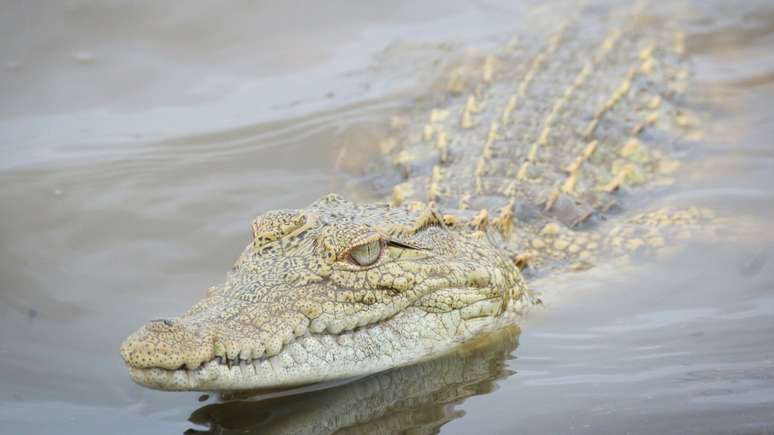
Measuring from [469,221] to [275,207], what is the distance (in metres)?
1.92

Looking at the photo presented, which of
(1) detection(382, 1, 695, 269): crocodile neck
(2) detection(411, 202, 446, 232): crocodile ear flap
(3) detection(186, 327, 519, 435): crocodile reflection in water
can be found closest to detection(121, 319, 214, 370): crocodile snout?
(3) detection(186, 327, 519, 435): crocodile reflection in water

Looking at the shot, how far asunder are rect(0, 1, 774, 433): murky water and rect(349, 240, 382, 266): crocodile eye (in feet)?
1.70

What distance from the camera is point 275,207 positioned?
6051 mm

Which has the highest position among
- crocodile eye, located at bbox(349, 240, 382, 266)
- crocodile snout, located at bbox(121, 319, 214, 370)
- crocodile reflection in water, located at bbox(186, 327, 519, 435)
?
crocodile eye, located at bbox(349, 240, 382, 266)

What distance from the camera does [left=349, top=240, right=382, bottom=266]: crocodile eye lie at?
381 centimetres

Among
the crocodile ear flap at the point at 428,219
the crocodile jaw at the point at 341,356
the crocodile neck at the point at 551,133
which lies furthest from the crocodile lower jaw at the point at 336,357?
the crocodile neck at the point at 551,133

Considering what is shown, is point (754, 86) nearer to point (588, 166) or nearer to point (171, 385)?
point (588, 166)

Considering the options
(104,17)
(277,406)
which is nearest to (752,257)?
(277,406)

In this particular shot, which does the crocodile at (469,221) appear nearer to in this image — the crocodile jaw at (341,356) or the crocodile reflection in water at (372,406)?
the crocodile jaw at (341,356)

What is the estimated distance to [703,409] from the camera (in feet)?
11.1

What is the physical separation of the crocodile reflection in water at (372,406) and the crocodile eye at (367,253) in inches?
20.1

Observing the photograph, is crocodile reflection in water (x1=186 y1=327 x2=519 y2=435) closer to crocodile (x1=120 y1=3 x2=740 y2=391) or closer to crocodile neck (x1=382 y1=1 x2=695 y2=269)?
crocodile (x1=120 y1=3 x2=740 y2=391)

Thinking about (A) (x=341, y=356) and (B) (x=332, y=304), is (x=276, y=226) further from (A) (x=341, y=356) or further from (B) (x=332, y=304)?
(A) (x=341, y=356)

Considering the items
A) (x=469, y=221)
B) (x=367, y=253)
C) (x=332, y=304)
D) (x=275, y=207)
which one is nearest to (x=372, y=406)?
(x=332, y=304)
